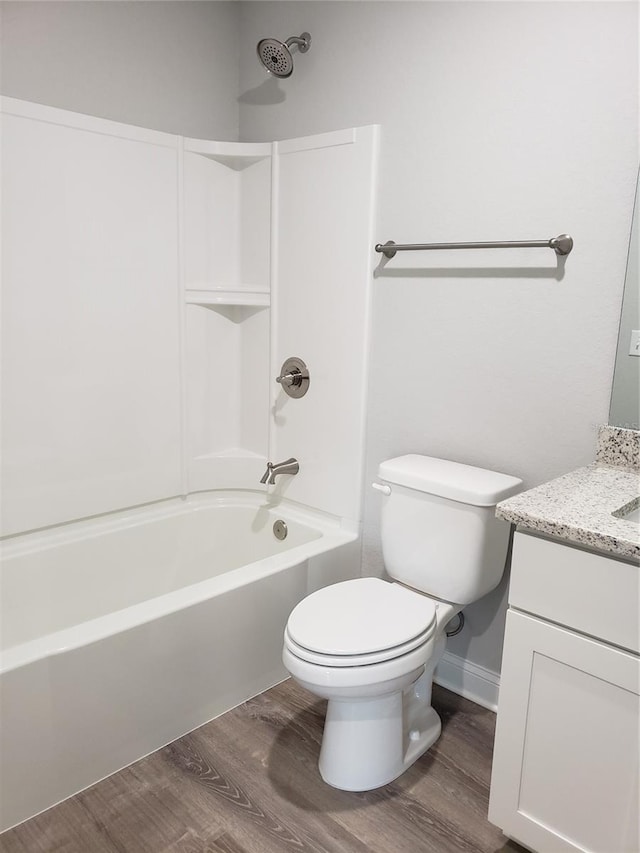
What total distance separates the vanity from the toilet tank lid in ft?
0.99

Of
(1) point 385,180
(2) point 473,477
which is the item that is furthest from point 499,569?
(1) point 385,180

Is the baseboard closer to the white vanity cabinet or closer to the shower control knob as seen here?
the white vanity cabinet

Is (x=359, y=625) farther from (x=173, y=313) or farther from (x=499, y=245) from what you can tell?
(x=173, y=313)

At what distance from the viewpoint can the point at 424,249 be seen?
6.68 ft

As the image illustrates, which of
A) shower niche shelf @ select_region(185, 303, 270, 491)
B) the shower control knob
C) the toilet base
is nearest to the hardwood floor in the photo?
the toilet base

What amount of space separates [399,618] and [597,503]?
0.60 metres

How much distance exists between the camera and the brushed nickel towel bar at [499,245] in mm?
1716

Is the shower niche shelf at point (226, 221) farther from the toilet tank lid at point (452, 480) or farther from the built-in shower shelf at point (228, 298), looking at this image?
the toilet tank lid at point (452, 480)

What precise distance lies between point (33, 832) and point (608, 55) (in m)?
2.38

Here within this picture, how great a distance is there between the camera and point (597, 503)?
1387mm

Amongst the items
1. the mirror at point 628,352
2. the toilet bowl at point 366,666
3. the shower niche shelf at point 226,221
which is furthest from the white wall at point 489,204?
the toilet bowl at point 366,666

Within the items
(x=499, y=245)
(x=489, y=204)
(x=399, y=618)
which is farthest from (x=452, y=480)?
(x=489, y=204)

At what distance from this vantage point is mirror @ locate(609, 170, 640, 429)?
5.30ft

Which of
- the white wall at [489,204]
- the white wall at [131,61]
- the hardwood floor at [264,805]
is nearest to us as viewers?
the hardwood floor at [264,805]
